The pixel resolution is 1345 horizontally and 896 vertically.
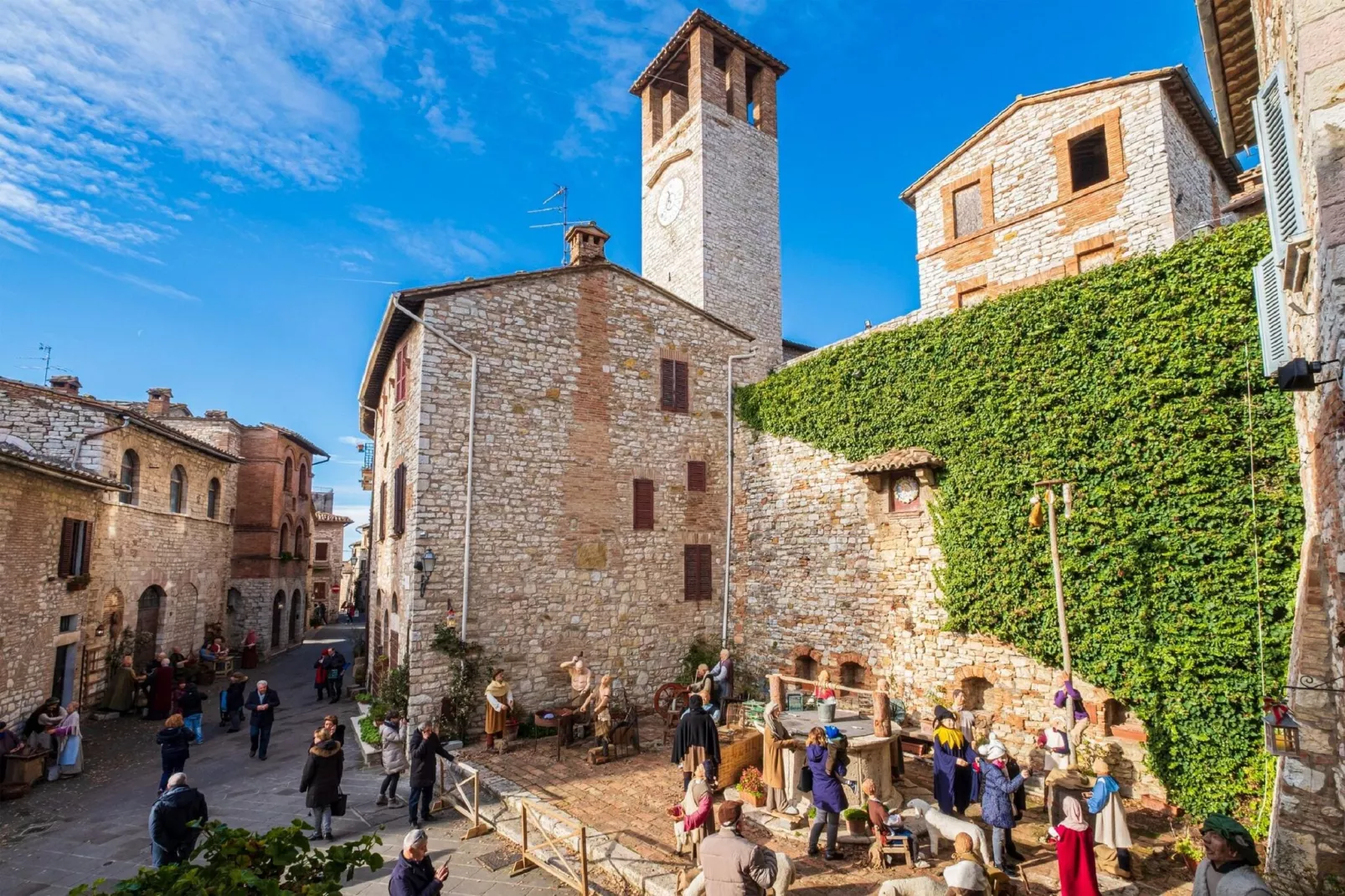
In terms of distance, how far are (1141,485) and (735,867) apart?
7598 mm

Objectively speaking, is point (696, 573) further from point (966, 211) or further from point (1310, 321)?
point (1310, 321)

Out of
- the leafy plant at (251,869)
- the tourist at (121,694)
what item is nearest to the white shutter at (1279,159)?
the leafy plant at (251,869)

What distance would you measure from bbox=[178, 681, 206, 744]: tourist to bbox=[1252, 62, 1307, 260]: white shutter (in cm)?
1735

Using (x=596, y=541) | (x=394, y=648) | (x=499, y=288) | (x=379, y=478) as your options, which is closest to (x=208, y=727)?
(x=394, y=648)

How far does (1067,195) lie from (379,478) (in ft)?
61.1

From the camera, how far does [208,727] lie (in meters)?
15.8

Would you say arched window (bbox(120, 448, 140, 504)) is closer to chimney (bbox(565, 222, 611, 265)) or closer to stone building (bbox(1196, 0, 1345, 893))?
chimney (bbox(565, 222, 611, 265))

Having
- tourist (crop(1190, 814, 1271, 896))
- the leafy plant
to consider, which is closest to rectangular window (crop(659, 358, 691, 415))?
the leafy plant

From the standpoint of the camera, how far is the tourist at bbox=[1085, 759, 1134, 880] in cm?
738

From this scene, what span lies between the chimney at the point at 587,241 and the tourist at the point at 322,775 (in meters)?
11.5

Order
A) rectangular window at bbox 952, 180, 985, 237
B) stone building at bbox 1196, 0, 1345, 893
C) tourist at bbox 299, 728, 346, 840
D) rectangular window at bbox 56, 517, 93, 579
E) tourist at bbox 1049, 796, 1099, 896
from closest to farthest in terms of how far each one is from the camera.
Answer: stone building at bbox 1196, 0, 1345, 893 → tourist at bbox 1049, 796, 1099, 896 → tourist at bbox 299, 728, 346, 840 → rectangular window at bbox 56, 517, 93, 579 → rectangular window at bbox 952, 180, 985, 237

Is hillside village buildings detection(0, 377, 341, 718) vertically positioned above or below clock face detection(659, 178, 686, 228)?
below

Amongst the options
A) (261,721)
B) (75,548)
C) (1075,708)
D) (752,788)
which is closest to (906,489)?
(1075,708)

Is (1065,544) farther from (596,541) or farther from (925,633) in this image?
(596,541)
